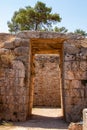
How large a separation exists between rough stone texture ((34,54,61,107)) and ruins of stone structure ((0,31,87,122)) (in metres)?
7.15

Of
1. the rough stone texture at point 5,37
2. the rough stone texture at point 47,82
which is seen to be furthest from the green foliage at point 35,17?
the rough stone texture at point 5,37

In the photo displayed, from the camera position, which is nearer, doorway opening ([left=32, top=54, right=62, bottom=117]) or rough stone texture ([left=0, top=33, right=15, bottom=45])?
rough stone texture ([left=0, top=33, right=15, bottom=45])

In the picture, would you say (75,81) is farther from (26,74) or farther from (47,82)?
(47,82)

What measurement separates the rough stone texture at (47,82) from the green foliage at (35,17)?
34.3 ft

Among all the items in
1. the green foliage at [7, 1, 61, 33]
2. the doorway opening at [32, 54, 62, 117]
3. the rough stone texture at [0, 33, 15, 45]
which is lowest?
the doorway opening at [32, 54, 62, 117]

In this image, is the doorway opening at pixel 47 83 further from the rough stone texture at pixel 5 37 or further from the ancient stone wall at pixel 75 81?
the ancient stone wall at pixel 75 81

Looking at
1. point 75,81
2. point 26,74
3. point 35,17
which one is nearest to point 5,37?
point 26,74

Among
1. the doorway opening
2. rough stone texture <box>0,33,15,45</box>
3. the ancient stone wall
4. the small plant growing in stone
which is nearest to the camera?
the ancient stone wall

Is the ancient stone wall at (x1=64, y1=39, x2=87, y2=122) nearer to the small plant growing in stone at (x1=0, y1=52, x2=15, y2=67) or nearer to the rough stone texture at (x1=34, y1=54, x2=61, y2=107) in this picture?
the small plant growing in stone at (x1=0, y1=52, x2=15, y2=67)

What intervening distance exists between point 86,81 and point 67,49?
1409mm

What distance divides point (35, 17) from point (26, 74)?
18.3m

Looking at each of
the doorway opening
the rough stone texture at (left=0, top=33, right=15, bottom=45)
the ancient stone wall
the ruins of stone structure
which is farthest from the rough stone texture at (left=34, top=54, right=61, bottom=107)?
the ancient stone wall

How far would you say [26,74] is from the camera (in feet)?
33.9

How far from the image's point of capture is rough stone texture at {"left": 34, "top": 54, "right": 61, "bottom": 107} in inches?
688
